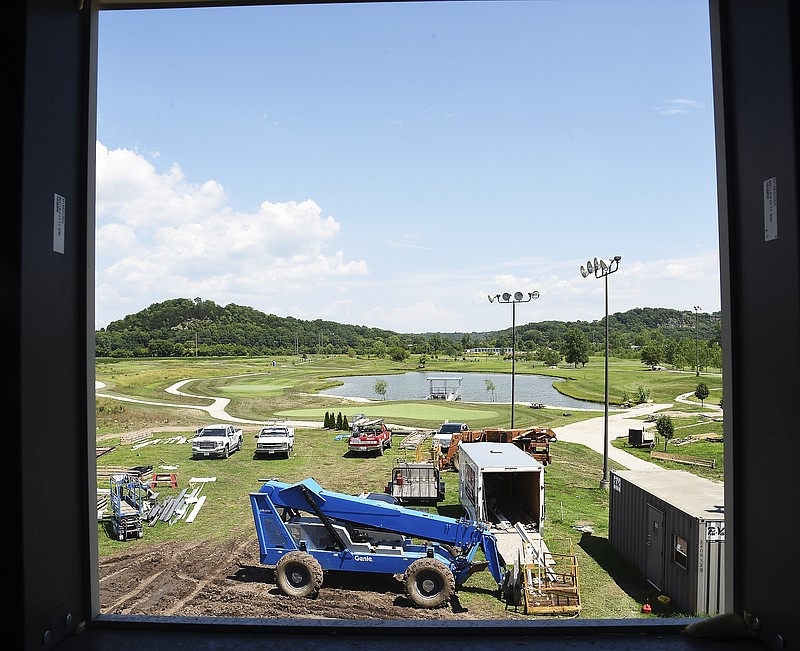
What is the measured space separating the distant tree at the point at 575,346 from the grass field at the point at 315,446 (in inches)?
48.6

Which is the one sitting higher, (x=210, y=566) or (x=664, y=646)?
(x=664, y=646)

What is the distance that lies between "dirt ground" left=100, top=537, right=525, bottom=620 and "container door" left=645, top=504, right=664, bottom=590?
1.66 m

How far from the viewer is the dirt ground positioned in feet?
20.7

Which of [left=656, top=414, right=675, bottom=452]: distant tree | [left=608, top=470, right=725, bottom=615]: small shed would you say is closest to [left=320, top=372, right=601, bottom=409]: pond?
[left=656, top=414, right=675, bottom=452]: distant tree

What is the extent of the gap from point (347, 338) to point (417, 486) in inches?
1634

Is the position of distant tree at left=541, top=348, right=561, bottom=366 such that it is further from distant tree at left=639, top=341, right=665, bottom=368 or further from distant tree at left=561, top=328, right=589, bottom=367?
distant tree at left=639, top=341, right=665, bottom=368

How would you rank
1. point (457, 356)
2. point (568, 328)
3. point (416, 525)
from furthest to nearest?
point (457, 356) → point (568, 328) → point (416, 525)

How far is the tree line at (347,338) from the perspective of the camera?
1544 inches
